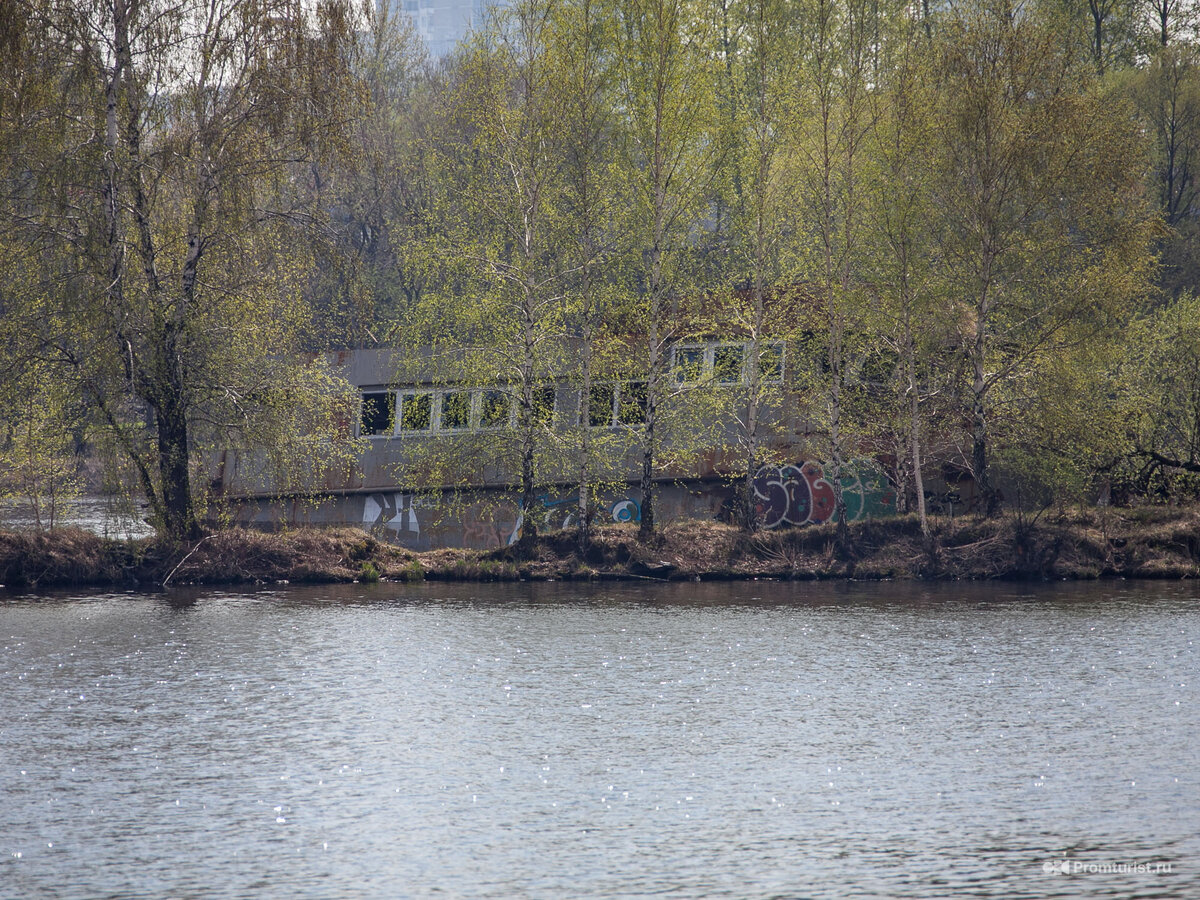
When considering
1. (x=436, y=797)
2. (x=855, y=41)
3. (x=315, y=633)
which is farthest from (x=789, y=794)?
(x=855, y=41)

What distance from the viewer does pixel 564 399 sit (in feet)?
104

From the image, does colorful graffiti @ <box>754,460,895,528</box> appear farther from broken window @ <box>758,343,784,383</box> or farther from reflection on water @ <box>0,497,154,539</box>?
reflection on water @ <box>0,497,154,539</box>

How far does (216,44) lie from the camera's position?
25938 mm

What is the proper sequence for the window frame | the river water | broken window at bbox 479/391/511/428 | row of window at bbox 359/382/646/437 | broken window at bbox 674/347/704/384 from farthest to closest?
the window frame → broken window at bbox 674/347/704/384 → row of window at bbox 359/382/646/437 → broken window at bbox 479/391/511/428 → the river water

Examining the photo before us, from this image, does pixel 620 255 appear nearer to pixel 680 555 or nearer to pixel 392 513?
pixel 680 555

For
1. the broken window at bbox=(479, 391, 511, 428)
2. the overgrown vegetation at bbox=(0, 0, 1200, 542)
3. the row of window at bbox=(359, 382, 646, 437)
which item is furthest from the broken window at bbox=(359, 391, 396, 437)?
the broken window at bbox=(479, 391, 511, 428)

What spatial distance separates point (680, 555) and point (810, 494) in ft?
11.9

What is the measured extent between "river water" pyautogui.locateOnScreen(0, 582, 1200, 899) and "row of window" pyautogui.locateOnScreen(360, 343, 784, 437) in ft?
25.5

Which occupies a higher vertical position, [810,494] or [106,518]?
[810,494]

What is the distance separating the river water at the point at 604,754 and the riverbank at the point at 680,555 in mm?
4722

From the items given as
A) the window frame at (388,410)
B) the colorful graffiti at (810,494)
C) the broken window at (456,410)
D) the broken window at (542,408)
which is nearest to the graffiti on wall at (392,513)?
the window frame at (388,410)

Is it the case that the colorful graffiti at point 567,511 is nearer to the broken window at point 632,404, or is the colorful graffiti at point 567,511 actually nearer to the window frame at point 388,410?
the broken window at point 632,404

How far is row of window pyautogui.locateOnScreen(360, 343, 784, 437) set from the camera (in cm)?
2914

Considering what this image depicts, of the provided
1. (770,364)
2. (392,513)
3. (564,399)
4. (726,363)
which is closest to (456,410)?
(564,399)
